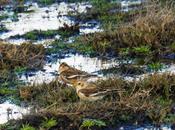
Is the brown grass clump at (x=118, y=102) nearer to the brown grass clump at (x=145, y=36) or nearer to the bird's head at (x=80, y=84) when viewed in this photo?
the bird's head at (x=80, y=84)

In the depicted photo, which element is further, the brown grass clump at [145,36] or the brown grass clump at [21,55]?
the brown grass clump at [145,36]

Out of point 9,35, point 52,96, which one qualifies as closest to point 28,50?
point 9,35

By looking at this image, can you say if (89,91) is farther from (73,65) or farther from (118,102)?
(73,65)

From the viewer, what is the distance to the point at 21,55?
1293 cm

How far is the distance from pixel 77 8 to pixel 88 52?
4964 millimetres

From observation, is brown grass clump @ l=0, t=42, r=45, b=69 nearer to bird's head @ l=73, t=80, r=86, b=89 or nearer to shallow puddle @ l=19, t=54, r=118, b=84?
shallow puddle @ l=19, t=54, r=118, b=84

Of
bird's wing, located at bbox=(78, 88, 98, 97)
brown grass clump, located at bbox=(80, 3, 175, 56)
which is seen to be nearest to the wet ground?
brown grass clump, located at bbox=(80, 3, 175, 56)

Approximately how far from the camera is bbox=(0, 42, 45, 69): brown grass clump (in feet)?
41.9

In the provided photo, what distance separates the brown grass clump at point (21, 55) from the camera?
12758mm

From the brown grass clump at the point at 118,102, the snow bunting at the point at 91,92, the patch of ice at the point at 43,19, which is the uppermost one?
the snow bunting at the point at 91,92

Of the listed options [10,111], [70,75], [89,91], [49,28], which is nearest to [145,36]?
[70,75]

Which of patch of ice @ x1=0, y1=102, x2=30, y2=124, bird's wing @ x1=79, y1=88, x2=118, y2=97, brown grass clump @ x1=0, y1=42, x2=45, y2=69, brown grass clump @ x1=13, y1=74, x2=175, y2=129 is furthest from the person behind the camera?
brown grass clump @ x1=0, y1=42, x2=45, y2=69

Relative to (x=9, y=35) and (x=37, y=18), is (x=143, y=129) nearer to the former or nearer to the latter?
(x=9, y=35)

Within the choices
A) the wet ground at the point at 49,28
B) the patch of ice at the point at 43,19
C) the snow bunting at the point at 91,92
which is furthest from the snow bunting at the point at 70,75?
the patch of ice at the point at 43,19
